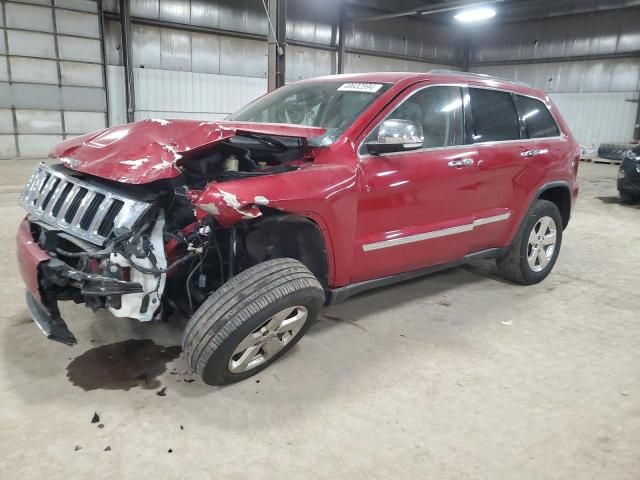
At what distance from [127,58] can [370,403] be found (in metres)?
13.1

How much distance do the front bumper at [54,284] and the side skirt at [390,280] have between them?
1087mm

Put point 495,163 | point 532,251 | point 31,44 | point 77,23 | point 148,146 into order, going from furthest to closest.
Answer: point 77,23 < point 31,44 < point 532,251 < point 495,163 < point 148,146

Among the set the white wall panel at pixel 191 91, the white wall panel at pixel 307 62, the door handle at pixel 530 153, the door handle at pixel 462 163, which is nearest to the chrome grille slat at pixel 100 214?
the door handle at pixel 462 163

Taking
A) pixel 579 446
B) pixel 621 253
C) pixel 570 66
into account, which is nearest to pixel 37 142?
pixel 621 253

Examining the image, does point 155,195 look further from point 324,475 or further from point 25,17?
point 25,17

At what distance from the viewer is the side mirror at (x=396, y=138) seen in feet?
8.96

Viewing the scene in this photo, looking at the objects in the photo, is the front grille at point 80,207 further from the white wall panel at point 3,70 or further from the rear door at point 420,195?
the white wall panel at point 3,70

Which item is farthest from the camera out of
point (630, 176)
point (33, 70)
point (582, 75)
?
point (582, 75)

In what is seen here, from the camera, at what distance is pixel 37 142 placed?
12.6 meters

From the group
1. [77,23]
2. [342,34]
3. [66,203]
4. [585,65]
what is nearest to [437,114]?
[66,203]

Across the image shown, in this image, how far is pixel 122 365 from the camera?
2.71 m

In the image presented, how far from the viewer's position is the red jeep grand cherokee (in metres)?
2.31

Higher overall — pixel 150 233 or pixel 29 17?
pixel 29 17

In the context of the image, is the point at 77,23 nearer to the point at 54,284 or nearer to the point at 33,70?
the point at 33,70
